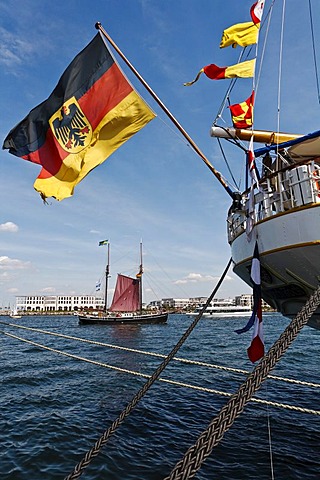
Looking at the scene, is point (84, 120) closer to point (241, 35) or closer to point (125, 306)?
point (241, 35)

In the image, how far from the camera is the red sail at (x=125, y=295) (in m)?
70.9

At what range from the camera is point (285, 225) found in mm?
6359

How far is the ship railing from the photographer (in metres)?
6.05

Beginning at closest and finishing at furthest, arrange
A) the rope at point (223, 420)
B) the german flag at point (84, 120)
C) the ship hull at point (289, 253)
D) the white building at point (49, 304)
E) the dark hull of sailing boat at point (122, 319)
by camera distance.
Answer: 1. the rope at point (223, 420)
2. the german flag at point (84, 120)
3. the ship hull at point (289, 253)
4. the dark hull of sailing boat at point (122, 319)
5. the white building at point (49, 304)

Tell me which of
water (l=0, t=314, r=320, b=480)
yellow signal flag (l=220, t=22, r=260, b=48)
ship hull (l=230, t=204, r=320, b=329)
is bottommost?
water (l=0, t=314, r=320, b=480)

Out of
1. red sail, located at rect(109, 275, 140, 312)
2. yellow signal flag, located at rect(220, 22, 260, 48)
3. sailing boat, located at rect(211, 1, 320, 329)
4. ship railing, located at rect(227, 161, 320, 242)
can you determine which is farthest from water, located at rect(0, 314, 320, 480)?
red sail, located at rect(109, 275, 140, 312)

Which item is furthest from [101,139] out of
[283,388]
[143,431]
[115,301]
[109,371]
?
[115,301]

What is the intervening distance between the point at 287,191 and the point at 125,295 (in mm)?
66934

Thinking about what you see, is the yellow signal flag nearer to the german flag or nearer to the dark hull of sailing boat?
the german flag

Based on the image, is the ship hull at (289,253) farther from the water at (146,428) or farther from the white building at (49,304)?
the white building at (49,304)

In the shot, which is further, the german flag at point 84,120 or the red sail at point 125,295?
the red sail at point 125,295

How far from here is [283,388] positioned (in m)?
12.6

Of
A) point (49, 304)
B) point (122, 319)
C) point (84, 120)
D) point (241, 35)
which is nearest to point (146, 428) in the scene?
point (84, 120)

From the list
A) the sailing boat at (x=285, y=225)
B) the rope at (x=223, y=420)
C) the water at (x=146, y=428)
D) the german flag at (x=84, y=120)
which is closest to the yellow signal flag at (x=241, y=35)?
the sailing boat at (x=285, y=225)
